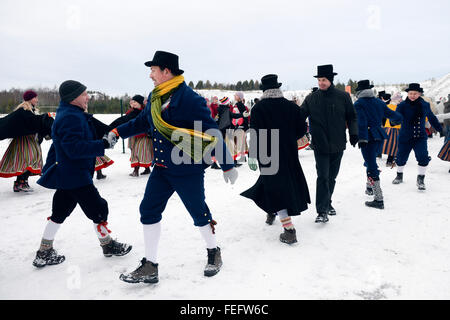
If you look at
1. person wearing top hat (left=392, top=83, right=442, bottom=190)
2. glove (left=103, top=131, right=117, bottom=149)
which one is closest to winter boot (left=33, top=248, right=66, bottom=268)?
glove (left=103, top=131, right=117, bottom=149)

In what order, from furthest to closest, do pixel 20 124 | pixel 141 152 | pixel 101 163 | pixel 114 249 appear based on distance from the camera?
1. pixel 141 152
2. pixel 101 163
3. pixel 20 124
4. pixel 114 249

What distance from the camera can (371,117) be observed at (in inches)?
188

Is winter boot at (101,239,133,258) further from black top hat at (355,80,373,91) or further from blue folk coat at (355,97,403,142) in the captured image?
black top hat at (355,80,373,91)

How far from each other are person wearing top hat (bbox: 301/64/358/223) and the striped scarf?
1.82 meters

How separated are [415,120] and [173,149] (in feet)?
15.5

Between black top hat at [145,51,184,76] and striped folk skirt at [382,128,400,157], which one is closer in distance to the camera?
black top hat at [145,51,184,76]

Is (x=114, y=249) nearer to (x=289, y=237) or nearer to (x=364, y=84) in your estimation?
(x=289, y=237)

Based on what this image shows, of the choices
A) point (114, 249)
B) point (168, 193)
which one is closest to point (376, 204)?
point (168, 193)

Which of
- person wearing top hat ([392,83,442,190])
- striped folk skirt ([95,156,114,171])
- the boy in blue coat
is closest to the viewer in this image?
the boy in blue coat

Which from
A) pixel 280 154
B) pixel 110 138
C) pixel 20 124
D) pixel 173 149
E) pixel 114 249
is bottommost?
pixel 114 249

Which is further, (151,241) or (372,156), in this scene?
(372,156)

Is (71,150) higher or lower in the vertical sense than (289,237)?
higher

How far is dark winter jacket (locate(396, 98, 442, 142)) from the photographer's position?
564cm
